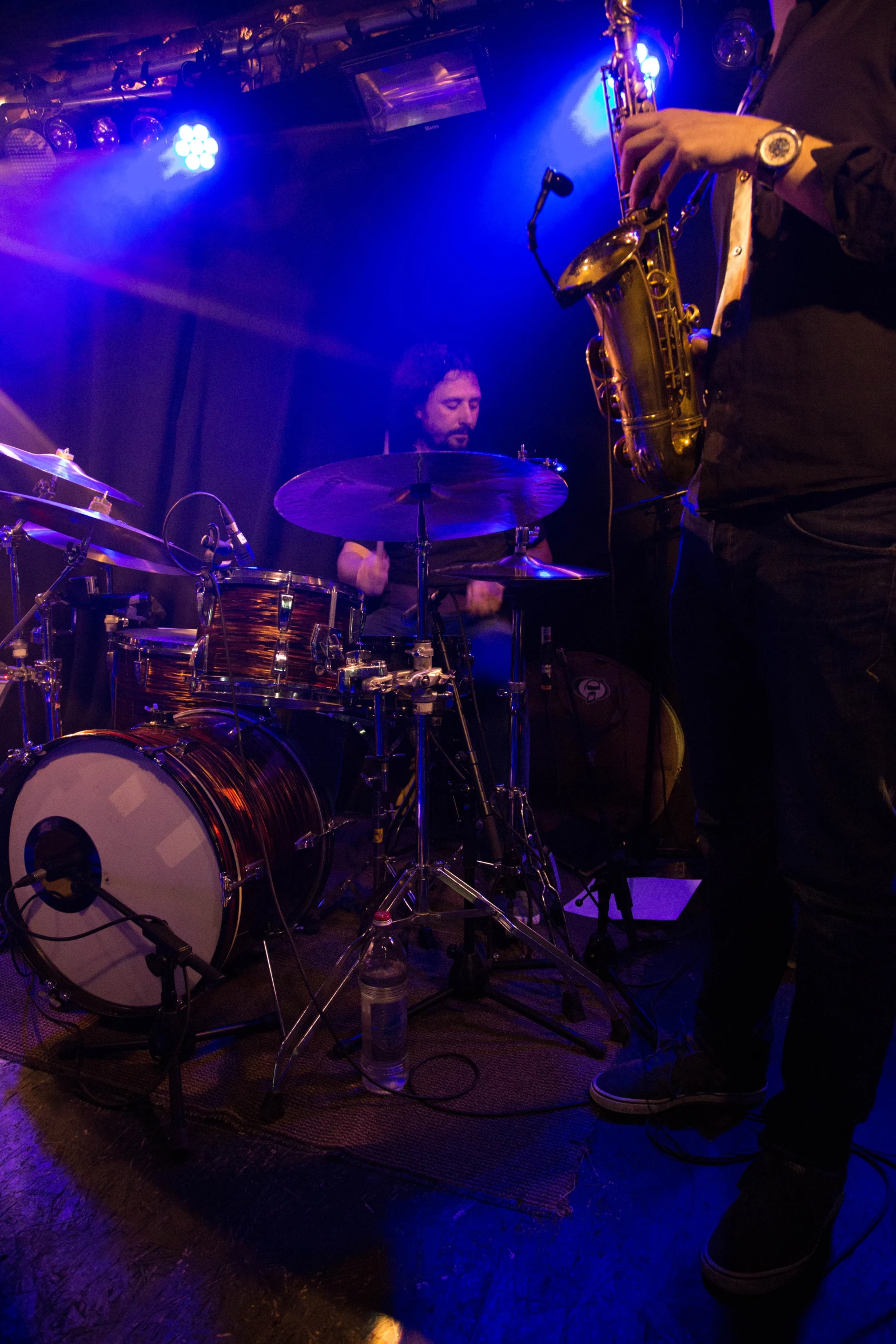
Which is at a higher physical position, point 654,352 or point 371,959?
point 654,352

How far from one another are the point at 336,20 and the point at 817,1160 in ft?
16.6

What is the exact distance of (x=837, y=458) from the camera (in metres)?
1.17

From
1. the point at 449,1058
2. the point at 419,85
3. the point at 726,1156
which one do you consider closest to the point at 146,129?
the point at 419,85

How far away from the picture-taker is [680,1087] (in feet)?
5.28

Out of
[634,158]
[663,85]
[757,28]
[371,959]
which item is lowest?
[371,959]

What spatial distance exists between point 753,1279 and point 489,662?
107 inches

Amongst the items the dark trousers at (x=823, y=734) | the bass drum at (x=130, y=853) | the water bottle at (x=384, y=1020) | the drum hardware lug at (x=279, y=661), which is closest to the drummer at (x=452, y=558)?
the drum hardware lug at (x=279, y=661)

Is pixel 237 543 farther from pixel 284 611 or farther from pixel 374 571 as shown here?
pixel 374 571

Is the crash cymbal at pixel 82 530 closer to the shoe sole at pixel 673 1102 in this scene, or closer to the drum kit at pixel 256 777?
the drum kit at pixel 256 777

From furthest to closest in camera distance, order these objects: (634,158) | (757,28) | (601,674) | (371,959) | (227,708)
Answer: (601,674), (757,28), (227,708), (371,959), (634,158)

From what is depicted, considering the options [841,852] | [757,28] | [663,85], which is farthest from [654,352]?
[757,28]

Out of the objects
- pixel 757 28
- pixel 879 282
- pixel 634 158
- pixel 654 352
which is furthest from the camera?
pixel 757 28

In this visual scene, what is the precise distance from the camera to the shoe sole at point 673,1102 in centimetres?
162

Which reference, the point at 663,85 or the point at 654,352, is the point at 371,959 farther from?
the point at 663,85
